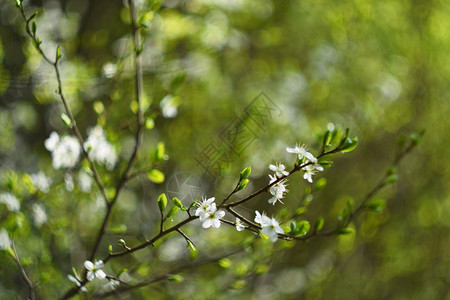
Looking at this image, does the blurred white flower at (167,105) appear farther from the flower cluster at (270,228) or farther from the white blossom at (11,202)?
the flower cluster at (270,228)

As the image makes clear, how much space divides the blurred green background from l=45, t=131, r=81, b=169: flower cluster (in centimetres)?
42

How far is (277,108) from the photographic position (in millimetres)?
2715

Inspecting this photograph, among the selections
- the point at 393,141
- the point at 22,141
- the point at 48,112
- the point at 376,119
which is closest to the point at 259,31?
the point at 376,119

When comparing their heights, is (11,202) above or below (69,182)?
below

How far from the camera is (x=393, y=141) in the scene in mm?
3080

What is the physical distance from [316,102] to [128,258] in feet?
5.06

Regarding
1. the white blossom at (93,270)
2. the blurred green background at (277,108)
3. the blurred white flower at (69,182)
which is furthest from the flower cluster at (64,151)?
the white blossom at (93,270)

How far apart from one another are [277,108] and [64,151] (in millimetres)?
1414

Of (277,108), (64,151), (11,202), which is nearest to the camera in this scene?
(11,202)

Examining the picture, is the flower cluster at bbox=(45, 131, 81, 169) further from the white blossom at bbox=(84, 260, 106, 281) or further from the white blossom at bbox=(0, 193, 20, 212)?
the white blossom at bbox=(84, 260, 106, 281)

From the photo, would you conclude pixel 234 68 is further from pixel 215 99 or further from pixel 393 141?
pixel 393 141

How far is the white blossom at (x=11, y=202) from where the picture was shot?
4.98 feet

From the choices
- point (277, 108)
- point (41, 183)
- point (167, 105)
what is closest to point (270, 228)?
point (167, 105)

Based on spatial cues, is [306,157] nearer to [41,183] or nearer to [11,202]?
[11,202]
